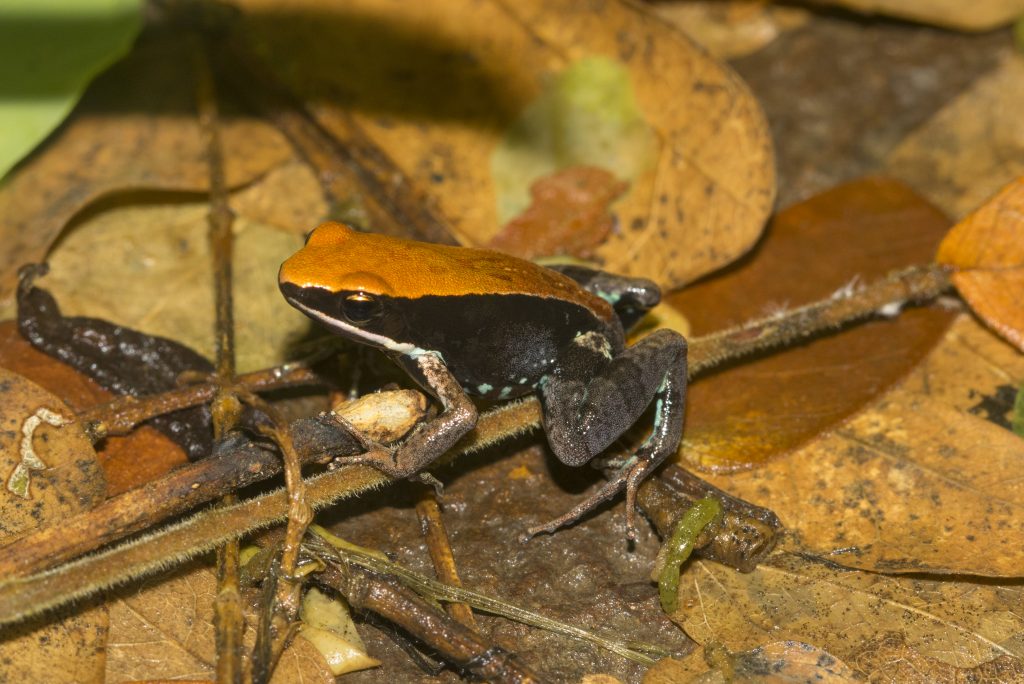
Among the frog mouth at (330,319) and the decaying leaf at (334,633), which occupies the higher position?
the frog mouth at (330,319)

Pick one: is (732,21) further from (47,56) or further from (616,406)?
(47,56)

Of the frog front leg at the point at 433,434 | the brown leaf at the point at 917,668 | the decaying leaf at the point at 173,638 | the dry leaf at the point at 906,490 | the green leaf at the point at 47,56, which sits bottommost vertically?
the brown leaf at the point at 917,668

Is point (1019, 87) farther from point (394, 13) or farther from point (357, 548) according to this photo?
point (357, 548)

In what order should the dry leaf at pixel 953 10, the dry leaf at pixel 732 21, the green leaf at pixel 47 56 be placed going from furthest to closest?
the dry leaf at pixel 732 21 → the dry leaf at pixel 953 10 → the green leaf at pixel 47 56

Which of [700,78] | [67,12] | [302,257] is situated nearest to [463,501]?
[302,257]

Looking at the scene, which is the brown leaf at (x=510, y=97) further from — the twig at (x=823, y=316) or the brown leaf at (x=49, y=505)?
the brown leaf at (x=49, y=505)

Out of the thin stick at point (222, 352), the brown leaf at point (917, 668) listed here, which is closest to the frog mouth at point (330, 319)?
the thin stick at point (222, 352)
